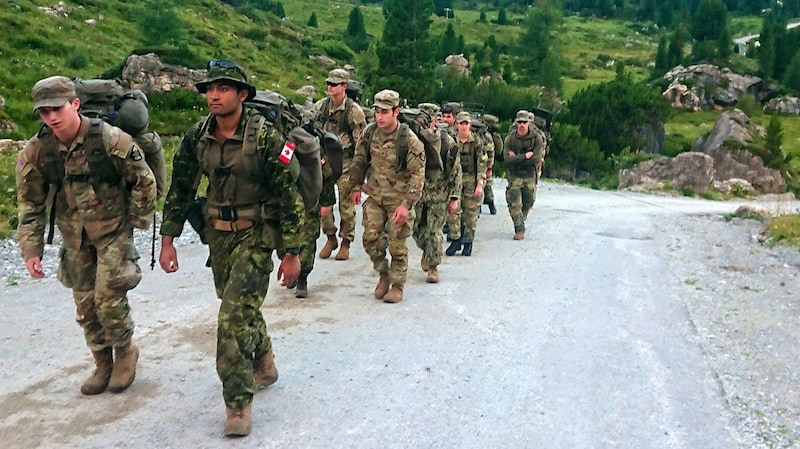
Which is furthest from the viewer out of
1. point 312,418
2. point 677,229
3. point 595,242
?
point 677,229

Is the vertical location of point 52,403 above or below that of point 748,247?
above

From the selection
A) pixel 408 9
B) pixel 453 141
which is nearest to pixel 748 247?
pixel 453 141

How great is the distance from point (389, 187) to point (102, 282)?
3.78 metres

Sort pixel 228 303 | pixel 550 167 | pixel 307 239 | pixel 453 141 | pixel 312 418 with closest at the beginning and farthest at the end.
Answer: pixel 228 303 → pixel 312 418 → pixel 307 239 → pixel 453 141 → pixel 550 167

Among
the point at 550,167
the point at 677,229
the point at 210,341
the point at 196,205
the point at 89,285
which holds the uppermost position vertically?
the point at 196,205

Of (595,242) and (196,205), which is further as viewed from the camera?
(595,242)

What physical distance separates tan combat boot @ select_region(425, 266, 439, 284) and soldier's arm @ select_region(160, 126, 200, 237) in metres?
4.88

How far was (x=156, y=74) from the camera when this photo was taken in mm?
33625

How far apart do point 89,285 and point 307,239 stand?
3485mm

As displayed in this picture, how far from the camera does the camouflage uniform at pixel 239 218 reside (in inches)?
185

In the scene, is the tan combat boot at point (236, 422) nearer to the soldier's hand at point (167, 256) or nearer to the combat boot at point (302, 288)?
the soldier's hand at point (167, 256)

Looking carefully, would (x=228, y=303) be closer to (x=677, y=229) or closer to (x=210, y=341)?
(x=210, y=341)

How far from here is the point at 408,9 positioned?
54250 millimetres

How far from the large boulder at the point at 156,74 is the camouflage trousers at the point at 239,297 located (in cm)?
2949
